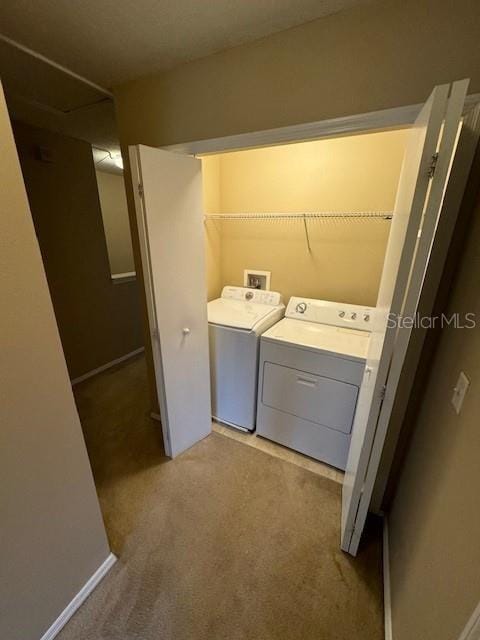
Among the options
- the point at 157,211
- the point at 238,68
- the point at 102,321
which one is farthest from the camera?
the point at 102,321

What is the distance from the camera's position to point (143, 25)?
44.6 inches

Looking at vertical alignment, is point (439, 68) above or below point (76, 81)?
below

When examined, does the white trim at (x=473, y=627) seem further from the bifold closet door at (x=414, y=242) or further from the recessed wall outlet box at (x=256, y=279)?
the recessed wall outlet box at (x=256, y=279)

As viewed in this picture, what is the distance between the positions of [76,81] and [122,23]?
69 cm

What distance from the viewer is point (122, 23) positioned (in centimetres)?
112

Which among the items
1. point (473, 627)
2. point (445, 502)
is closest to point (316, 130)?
point (445, 502)

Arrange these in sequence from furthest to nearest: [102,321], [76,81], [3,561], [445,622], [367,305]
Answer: [102,321]
[367,305]
[76,81]
[3,561]
[445,622]

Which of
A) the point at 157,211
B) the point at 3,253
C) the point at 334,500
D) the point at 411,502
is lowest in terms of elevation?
the point at 334,500

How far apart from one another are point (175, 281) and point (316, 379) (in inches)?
43.1

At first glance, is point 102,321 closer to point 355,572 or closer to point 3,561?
point 3,561

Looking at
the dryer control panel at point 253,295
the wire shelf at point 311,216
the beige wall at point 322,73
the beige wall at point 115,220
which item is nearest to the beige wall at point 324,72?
the beige wall at point 322,73

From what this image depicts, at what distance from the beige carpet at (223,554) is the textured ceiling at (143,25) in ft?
7.93

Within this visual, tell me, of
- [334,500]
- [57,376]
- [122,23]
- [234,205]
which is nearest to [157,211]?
[122,23]

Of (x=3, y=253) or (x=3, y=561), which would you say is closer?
(x=3, y=253)
